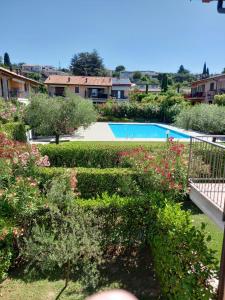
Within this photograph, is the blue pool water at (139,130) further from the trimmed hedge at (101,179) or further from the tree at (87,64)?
the tree at (87,64)

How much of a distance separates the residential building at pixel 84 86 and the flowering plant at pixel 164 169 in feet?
150

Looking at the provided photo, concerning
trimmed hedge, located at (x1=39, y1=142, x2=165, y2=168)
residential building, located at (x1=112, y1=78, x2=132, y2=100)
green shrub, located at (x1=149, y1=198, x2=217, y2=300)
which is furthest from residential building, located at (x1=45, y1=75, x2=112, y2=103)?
green shrub, located at (x1=149, y1=198, x2=217, y2=300)

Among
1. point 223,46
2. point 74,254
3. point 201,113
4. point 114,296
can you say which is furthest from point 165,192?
point 201,113

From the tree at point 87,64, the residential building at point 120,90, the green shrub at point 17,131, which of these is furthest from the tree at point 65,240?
the tree at point 87,64

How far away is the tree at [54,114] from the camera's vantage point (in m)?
20.2

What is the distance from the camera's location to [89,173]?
9.63 m

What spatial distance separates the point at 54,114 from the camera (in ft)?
66.4

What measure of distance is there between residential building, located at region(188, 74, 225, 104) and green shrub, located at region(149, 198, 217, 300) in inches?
1580

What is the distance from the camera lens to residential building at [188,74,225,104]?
4328cm

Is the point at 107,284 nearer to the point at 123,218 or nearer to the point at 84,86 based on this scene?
the point at 123,218

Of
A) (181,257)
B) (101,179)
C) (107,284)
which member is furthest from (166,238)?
(101,179)

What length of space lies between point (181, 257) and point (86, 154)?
7775mm

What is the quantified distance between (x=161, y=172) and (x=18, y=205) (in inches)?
163

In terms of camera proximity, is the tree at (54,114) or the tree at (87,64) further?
the tree at (87,64)
